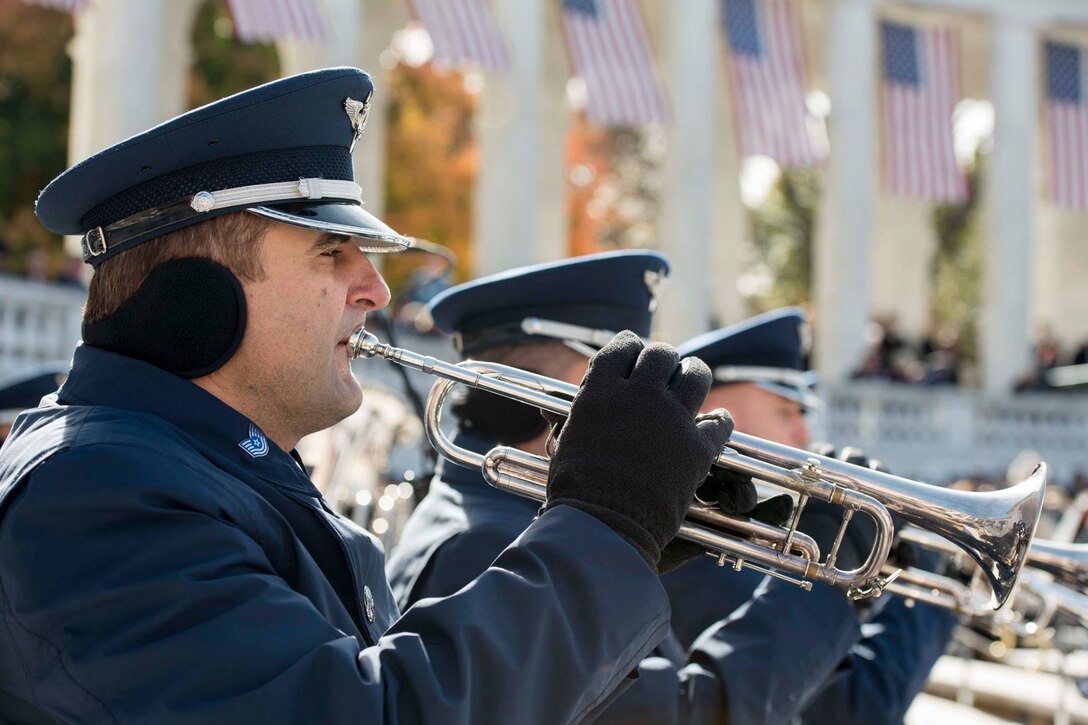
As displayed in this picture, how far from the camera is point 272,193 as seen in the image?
102 inches

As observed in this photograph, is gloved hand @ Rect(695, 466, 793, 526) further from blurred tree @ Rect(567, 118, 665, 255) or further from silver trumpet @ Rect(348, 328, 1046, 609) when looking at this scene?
blurred tree @ Rect(567, 118, 665, 255)

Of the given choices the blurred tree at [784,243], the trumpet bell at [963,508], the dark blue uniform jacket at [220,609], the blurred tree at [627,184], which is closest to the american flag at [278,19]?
the trumpet bell at [963,508]

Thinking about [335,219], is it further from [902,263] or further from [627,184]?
[627,184]

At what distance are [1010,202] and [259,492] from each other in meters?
28.3

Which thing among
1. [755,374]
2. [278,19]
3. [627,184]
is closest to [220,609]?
[755,374]

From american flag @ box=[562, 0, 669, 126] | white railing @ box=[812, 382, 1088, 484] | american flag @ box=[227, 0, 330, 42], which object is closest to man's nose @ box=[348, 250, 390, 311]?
american flag @ box=[227, 0, 330, 42]

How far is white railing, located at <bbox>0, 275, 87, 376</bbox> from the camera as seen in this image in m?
15.5

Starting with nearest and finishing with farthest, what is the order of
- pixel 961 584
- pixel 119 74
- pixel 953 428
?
pixel 961 584
pixel 119 74
pixel 953 428

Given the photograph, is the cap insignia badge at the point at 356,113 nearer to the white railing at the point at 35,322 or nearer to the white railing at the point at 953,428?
the white railing at the point at 35,322

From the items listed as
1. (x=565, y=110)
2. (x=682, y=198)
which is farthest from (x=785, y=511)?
(x=565, y=110)

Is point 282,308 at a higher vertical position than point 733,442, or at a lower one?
higher

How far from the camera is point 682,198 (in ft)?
85.1

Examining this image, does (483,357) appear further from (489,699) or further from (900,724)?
(489,699)

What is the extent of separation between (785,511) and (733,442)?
0.19 m
